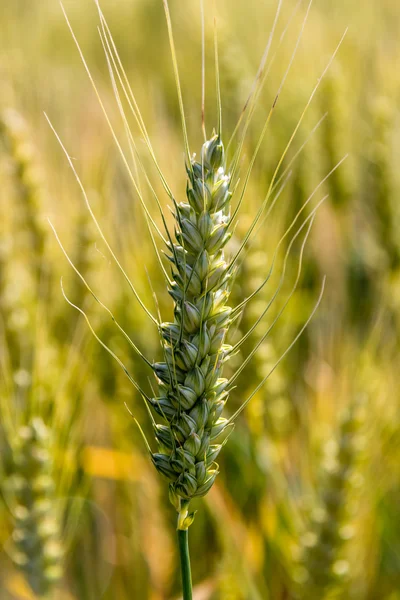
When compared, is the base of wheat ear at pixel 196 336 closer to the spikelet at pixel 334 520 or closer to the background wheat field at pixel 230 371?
the background wheat field at pixel 230 371

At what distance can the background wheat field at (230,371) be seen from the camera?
3.27ft

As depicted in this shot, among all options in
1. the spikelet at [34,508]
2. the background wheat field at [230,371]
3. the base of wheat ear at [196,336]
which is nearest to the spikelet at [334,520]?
the background wheat field at [230,371]

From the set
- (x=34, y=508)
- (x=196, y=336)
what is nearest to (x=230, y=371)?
(x=34, y=508)

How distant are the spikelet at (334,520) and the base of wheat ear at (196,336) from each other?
0.53m

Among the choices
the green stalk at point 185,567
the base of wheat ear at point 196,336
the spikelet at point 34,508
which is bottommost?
the spikelet at point 34,508

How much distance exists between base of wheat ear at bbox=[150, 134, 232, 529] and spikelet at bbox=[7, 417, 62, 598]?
47 centimetres

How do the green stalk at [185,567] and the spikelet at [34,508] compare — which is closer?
the green stalk at [185,567]

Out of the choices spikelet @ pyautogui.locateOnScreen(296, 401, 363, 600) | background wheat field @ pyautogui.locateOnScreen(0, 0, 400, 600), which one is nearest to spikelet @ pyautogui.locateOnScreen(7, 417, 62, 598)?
background wheat field @ pyautogui.locateOnScreen(0, 0, 400, 600)

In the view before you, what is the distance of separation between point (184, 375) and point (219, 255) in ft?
0.35

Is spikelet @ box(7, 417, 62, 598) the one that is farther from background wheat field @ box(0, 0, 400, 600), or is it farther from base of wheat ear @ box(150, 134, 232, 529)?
base of wheat ear @ box(150, 134, 232, 529)

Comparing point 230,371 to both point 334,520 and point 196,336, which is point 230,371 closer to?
point 334,520

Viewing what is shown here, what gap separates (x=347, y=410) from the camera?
3.31 feet

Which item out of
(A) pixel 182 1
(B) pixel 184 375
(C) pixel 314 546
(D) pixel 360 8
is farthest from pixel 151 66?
→ (B) pixel 184 375

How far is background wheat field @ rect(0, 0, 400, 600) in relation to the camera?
1.00 m
